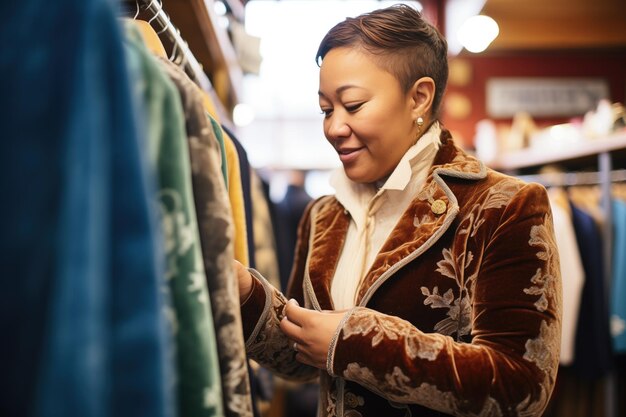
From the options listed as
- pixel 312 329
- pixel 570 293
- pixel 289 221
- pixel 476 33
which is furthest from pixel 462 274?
pixel 476 33

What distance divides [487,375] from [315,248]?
1.58 ft

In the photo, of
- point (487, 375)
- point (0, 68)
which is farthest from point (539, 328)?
point (0, 68)

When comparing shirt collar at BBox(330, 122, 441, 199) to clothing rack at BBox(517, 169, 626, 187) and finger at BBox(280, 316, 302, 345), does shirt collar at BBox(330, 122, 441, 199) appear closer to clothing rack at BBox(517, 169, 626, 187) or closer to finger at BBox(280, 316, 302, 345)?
finger at BBox(280, 316, 302, 345)

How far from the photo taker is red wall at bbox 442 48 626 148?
4.90 meters

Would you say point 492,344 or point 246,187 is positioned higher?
point 246,187

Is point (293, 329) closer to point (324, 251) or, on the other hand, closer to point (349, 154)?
point (324, 251)

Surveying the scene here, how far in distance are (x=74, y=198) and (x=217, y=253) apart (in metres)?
0.24

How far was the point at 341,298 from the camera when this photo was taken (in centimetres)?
109

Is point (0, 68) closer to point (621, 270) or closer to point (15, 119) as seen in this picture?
point (15, 119)

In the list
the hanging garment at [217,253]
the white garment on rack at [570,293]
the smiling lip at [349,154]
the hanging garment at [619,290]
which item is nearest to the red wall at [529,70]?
the hanging garment at [619,290]

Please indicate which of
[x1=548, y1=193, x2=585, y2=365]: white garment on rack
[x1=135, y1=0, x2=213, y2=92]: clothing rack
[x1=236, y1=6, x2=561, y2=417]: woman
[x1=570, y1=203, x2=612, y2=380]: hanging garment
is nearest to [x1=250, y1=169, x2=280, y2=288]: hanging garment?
[x1=135, y1=0, x2=213, y2=92]: clothing rack

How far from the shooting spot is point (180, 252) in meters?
0.60

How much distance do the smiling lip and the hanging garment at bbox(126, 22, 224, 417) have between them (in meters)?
0.53

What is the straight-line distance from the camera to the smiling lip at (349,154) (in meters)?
1.08
